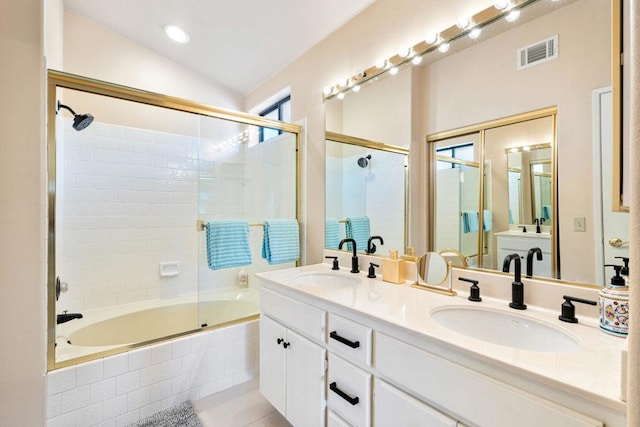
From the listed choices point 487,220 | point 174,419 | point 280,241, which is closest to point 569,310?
point 487,220

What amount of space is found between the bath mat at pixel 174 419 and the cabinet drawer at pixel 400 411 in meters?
1.17

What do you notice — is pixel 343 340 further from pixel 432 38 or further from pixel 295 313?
pixel 432 38

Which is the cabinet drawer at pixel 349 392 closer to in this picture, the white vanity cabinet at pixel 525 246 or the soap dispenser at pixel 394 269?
the soap dispenser at pixel 394 269

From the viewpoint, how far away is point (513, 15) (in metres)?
1.20

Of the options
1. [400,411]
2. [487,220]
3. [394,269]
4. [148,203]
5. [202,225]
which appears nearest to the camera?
[400,411]

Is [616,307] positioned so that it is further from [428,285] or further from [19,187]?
[19,187]

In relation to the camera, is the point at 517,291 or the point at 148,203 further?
the point at 148,203

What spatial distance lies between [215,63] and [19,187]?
2055 millimetres

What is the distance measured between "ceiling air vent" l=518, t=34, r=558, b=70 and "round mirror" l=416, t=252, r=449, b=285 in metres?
0.88

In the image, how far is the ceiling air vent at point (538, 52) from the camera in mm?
1088

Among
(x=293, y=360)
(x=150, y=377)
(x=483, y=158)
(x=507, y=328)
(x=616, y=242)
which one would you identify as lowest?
(x=150, y=377)

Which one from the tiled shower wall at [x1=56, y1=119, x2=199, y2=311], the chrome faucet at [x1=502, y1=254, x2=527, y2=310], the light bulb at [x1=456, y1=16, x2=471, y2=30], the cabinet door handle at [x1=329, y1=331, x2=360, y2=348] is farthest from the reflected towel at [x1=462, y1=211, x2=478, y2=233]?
the tiled shower wall at [x1=56, y1=119, x2=199, y2=311]

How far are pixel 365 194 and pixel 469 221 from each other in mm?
696

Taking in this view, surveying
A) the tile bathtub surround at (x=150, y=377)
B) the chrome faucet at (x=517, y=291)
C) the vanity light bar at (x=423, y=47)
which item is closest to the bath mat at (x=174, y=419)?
the tile bathtub surround at (x=150, y=377)
